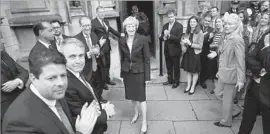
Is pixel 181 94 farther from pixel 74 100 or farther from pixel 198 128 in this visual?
pixel 74 100

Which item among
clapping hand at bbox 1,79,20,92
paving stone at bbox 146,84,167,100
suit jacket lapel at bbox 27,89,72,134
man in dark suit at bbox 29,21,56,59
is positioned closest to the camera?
suit jacket lapel at bbox 27,89,72,134

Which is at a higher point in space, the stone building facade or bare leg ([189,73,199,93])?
the stone building facade

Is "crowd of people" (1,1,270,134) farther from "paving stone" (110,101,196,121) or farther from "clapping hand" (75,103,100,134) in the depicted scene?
"paving stone" (110,101,196,121)

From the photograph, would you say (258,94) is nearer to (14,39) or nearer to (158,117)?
(158,117)

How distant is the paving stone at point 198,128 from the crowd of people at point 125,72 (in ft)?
0.40

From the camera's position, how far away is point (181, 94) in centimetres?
533

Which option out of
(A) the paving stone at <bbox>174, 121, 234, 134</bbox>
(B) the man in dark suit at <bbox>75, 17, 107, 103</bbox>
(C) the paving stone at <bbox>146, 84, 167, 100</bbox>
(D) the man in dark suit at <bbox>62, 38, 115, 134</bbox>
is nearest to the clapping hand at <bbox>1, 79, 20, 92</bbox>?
(D) the man in dark suit at <bbox>62, 38, 115, 134</bbox>

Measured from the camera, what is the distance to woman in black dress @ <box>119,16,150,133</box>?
362 centimetres

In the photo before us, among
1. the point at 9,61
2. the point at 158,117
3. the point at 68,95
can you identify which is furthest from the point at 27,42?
the point at 68,95

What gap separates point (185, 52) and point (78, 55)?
3.56 meters

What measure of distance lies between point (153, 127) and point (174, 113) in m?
0.70

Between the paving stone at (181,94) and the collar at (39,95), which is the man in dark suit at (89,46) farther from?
the collar at (39,95)

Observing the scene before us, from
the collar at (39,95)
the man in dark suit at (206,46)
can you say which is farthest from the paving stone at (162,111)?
the collar at (39,95)

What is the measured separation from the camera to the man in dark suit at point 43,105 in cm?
135
